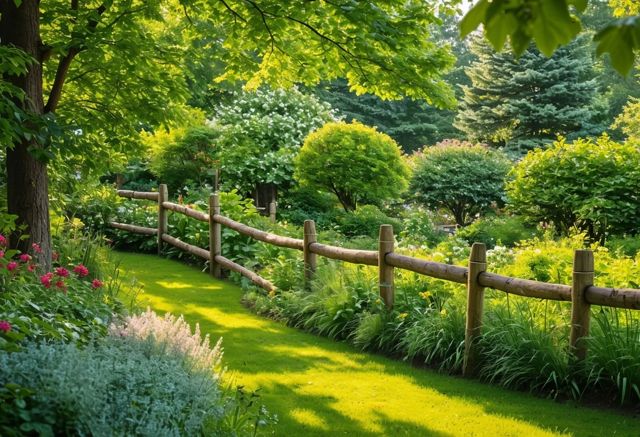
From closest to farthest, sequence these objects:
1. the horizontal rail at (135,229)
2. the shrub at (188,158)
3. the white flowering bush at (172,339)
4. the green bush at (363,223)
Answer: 1. the white flowering bush at (172,339)
2. the horizontal rail at (135,229)
3. the green bush at (363,223)
4. the shrub at (188,158)

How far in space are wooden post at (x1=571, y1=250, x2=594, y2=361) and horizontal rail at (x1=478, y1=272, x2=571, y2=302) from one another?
0.09 meters

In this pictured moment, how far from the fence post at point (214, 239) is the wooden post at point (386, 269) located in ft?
14.8

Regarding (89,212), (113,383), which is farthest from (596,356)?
(89,212)

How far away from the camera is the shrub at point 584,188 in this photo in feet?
40.8

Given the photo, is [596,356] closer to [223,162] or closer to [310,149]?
[310,149]

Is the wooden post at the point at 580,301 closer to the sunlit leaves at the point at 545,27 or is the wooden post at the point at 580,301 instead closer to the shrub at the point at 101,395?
the shrub at the point at 101,395

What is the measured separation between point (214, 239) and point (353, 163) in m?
4.90

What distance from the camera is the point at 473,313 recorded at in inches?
234

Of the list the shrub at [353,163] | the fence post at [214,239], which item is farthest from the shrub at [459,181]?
the fence post at [214,239]

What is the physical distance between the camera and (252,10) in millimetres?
6750


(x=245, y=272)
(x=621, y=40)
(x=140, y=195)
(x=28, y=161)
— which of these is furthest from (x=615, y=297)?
(x=140, y=195)

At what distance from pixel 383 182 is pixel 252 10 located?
8.64 meters

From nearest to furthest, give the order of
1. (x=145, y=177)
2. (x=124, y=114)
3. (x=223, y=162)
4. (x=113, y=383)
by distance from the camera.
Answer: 1. (x=113, y=383)
2. (x=124, y=114)
3. (x=223, y=162)
4. (x=145, y=177)

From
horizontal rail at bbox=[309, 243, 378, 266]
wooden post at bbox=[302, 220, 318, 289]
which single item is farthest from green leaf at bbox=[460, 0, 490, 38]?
wooden post at bbox=[302, 220, 318, 289]
